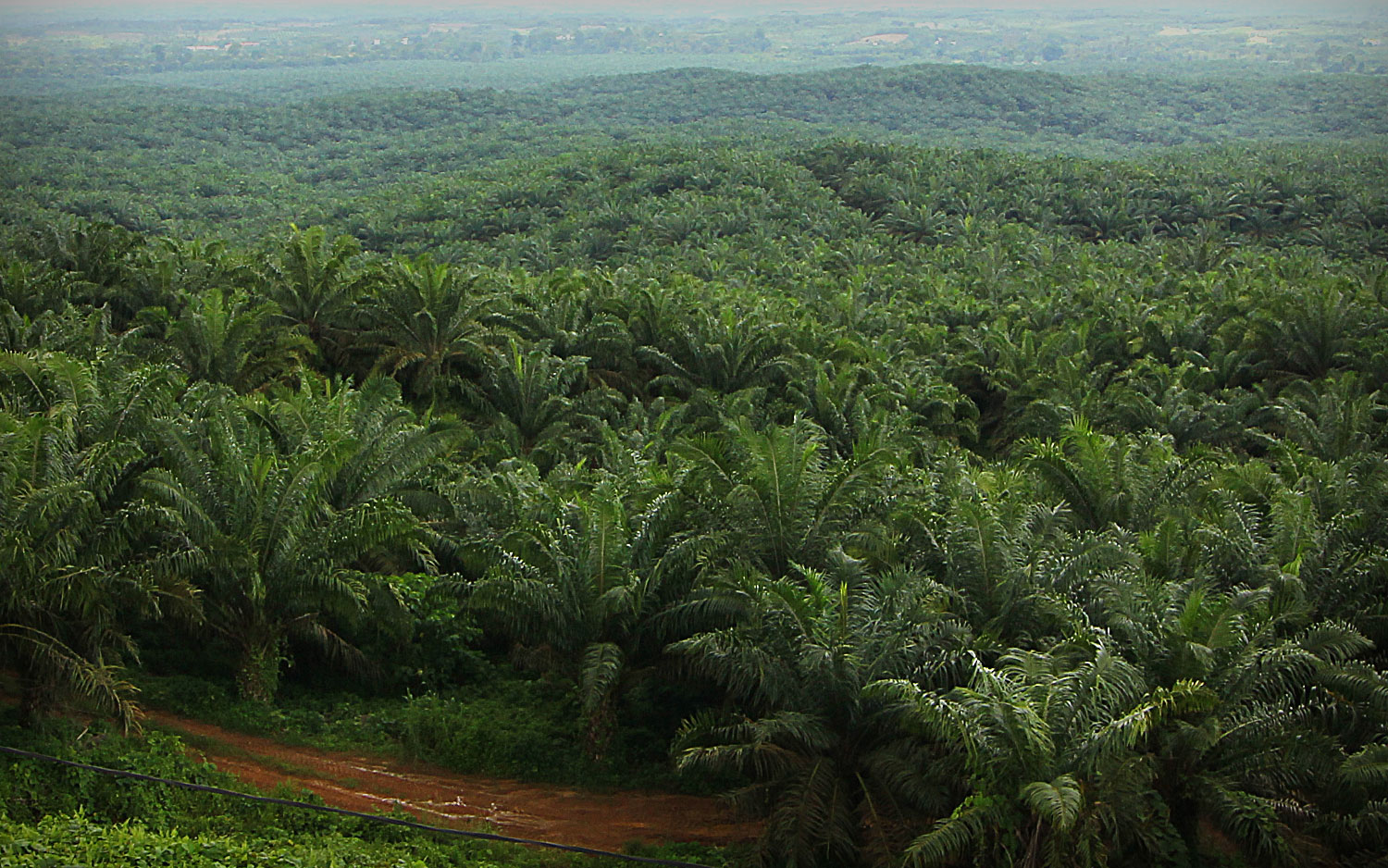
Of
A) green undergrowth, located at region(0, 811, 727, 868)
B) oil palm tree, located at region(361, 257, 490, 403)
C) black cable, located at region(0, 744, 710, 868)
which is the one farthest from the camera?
oil palm tree, located at region(361, 257, 490, 403)

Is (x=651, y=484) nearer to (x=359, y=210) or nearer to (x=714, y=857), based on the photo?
(x=714, y=857)

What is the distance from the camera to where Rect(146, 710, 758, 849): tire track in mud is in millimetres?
10953

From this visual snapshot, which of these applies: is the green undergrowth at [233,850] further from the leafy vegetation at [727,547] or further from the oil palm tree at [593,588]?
the oil palm tree at [593,588]

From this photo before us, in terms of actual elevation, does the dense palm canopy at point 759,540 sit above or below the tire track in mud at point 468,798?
above

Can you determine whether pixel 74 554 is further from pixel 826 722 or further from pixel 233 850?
pixel 826 722

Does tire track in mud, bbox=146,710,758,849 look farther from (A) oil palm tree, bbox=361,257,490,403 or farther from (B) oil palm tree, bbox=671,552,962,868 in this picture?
(A) oil palm tree, bbox=361,257,490,403

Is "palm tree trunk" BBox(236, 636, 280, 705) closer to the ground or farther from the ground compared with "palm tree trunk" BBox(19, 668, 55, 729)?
closer to the ground

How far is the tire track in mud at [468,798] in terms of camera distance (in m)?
11.0

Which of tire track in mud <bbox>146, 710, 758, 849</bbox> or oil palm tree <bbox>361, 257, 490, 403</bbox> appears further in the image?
oil palm tree <bbox>361, 257, 490, 403</bbox>

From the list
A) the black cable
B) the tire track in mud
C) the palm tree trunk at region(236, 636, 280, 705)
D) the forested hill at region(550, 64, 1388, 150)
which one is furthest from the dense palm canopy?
→ the forested hill at region(550, 64, 1388, 150)

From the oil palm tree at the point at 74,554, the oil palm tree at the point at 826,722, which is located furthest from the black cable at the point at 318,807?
the oil palm tree at the point at 826,722

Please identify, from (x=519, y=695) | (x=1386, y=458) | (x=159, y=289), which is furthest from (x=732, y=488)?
(x=159, y=289)

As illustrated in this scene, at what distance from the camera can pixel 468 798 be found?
11508mm

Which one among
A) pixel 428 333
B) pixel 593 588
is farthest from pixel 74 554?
pixel 428 333
